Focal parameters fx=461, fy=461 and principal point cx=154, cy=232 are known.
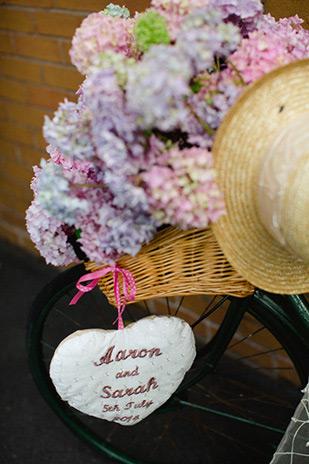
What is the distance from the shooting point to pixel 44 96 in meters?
2.25

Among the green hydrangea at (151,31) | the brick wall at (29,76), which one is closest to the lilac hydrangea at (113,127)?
the green hydrangea at (151,31)

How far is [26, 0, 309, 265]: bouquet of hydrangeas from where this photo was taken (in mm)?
691

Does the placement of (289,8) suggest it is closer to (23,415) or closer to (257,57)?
(257,57)

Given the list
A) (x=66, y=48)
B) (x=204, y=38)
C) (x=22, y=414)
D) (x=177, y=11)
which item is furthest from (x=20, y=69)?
(x=204, y=38)

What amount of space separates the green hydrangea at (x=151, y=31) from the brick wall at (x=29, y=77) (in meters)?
1.02

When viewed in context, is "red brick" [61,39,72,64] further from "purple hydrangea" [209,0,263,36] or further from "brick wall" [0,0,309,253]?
"purple hydrangea" [209,0,263,36]

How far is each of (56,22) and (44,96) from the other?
379 millimetres

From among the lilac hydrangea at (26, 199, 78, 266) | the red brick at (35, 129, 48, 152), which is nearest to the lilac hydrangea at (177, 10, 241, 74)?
the lilac hydrangea at (26, 199, 78, 266)

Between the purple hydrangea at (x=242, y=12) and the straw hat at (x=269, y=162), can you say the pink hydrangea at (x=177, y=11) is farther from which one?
the straw hat at (x=269, y=162)

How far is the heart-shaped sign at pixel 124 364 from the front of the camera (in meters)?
1.10

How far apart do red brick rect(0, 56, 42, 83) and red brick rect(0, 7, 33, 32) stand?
0.49 feet

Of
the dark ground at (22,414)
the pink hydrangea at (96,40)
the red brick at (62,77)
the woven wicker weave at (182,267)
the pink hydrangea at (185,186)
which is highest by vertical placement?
the pink hydrangea at (96,40)

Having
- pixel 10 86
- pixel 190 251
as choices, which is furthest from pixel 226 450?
pixel 10 86

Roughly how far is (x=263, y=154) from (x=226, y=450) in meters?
1.35
